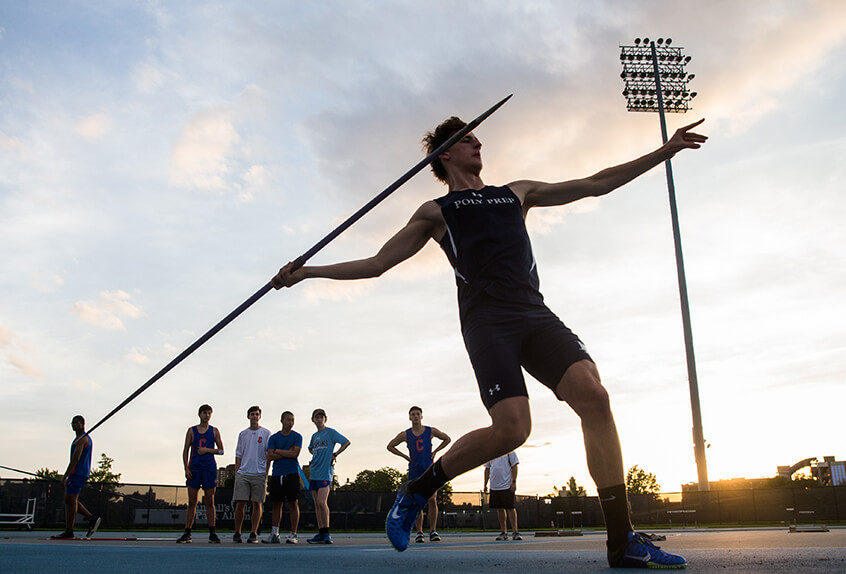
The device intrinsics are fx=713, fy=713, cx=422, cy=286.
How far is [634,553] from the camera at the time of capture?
2.92 meters

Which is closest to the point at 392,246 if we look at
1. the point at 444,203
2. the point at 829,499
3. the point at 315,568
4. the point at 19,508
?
the point at 444,203

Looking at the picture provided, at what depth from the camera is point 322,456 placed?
32.3 feet

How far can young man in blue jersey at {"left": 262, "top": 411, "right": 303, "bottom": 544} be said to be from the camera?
959 centimetres

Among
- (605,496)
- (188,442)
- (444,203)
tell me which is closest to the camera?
(605,496)

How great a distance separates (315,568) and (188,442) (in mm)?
6755

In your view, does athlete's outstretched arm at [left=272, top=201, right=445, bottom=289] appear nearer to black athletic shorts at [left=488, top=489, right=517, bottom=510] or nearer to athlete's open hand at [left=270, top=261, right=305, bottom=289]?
athlete's open hand at [left=270, top=261, right=305, bottom=289]

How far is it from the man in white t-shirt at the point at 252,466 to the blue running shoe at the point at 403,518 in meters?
6.76

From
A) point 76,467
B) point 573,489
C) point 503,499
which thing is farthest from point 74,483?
point 573,489

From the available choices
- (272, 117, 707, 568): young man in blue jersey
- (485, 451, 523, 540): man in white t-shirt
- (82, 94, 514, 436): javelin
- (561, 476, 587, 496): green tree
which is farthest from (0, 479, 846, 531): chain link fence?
(561, 476, 587, 496): green tree

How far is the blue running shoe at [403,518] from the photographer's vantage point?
3.56 meters

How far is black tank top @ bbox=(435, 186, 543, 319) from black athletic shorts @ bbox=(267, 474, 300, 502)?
684 cm

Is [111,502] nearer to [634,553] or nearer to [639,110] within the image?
[634,553]

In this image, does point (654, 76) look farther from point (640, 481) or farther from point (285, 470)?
point (640, 481)

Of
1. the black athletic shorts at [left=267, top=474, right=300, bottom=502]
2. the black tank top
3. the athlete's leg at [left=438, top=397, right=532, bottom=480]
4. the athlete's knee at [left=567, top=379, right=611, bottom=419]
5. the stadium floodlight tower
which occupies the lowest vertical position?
the black athletic shorts at [left=267, top=474, right=300, bottom=502]
